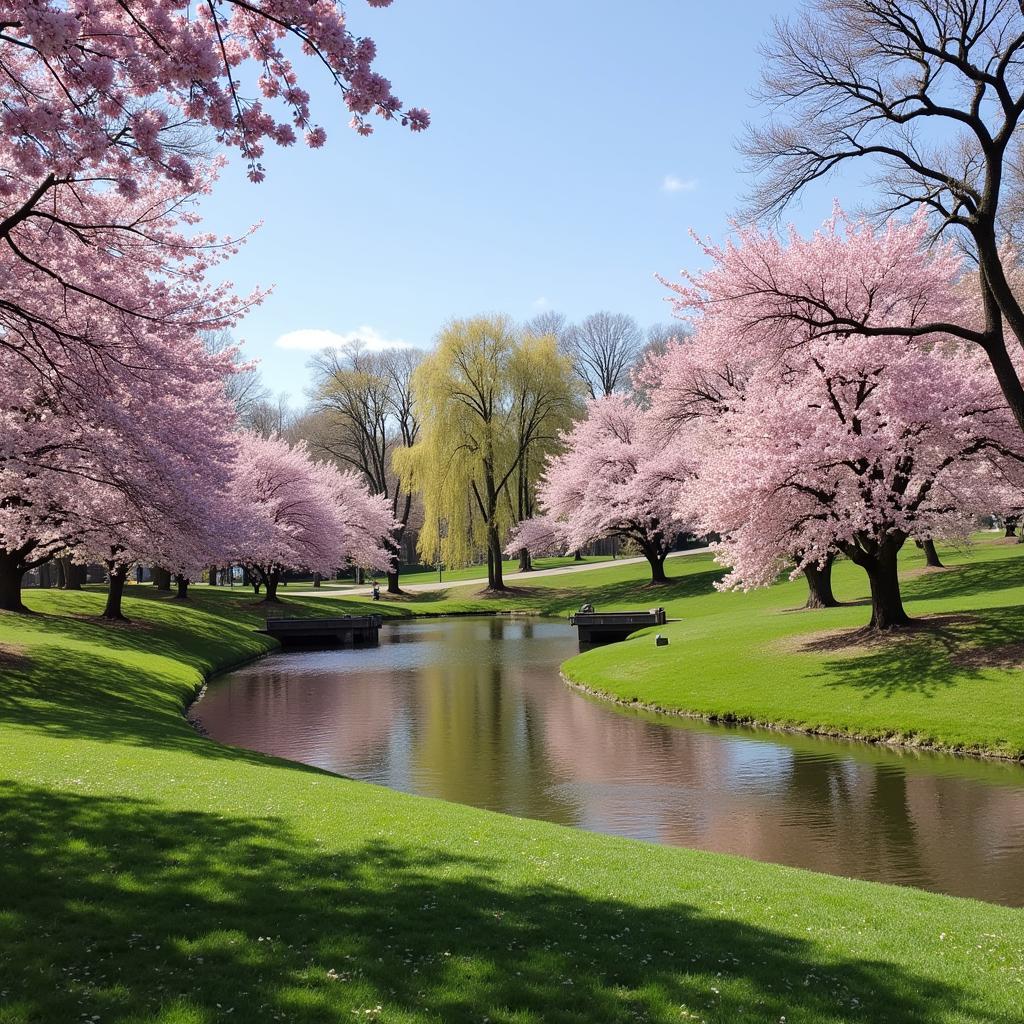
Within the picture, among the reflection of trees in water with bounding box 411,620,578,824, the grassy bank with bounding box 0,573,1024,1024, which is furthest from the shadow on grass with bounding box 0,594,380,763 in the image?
the grassy bank with bounding box 0,573,1024,1024

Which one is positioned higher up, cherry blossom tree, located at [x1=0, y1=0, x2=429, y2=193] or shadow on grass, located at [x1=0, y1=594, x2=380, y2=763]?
cherry blossom tree, located at [x1=0, y1=0, x2=429, y2=193]

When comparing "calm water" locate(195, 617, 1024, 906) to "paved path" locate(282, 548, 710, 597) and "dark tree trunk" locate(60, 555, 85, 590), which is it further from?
"paved path" locate(282, 548, 710, 597)

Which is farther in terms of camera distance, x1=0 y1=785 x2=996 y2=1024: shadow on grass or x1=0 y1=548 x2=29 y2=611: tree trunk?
x1=0 y1=548 x2=29 y2=611: tree trunk

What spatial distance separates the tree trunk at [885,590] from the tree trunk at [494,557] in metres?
35.8

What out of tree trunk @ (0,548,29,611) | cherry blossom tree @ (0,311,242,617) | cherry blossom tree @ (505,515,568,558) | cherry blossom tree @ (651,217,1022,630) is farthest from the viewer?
cherry blossom tree @ (505,515,568,558)

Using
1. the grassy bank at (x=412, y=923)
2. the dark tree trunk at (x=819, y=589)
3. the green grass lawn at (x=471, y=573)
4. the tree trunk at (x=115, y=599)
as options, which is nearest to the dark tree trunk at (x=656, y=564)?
the green grass lawn at (x=471, y=573)

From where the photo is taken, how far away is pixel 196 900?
6.54 meters

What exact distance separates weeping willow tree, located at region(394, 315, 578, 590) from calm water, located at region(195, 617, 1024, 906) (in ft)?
95.1

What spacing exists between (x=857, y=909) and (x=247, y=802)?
6405 millimetres

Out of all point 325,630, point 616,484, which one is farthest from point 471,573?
point 325,630

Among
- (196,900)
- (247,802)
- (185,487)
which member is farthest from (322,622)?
(196,900)

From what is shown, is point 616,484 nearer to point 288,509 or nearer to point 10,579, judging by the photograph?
point 288,509

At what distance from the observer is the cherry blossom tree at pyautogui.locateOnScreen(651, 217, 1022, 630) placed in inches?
804

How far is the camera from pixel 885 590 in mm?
22469
